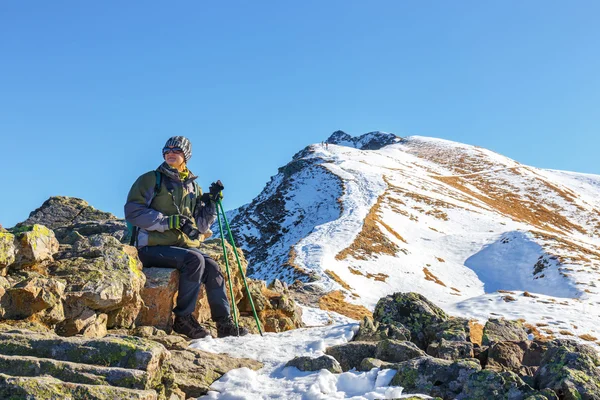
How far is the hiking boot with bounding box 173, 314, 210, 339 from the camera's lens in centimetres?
877

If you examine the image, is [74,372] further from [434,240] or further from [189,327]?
[434,240]

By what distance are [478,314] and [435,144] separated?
107691mm

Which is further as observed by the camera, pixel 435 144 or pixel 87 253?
pixel 435 144

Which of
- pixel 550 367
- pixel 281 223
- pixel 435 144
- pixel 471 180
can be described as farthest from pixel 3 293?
pixel 435 144

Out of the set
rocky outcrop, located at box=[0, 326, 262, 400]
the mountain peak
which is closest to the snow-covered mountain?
rocky outcrop, located at box=[0, 326, 262, 400]

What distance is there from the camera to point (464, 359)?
671 centimetres

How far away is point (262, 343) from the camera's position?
841 centimetres

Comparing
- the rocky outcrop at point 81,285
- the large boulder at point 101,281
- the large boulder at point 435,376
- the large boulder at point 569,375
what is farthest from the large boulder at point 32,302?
the large boulder at point 569,375

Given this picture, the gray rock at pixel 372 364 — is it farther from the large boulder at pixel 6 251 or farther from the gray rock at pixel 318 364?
the large boulder at pixel 6 251

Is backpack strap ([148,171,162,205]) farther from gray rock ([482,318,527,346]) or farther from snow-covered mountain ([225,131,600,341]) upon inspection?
snow-covered mountain ([225,131,600,341])

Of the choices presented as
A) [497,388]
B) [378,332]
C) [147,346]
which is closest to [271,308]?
[378,332]

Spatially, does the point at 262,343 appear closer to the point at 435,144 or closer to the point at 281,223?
the point at 281,223

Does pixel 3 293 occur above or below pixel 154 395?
above

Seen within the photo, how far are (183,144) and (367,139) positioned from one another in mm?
151320
